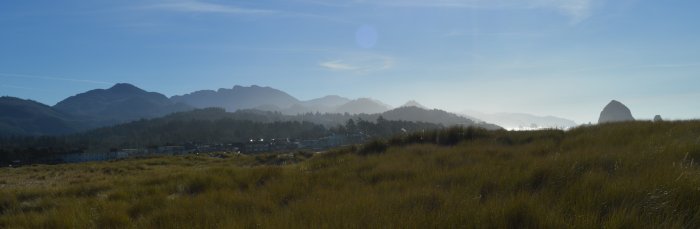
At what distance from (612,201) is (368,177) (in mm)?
4586

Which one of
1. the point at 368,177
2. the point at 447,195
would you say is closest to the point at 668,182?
the point at 447,195

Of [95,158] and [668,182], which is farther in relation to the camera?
[95,158]

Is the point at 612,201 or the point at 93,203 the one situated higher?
the point at 612,201

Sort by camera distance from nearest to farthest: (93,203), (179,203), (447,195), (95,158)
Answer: (447,195), (179,203), (93,203), (95,158)

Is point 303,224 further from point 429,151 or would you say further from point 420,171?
point 429,151

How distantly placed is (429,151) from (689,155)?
670 cm

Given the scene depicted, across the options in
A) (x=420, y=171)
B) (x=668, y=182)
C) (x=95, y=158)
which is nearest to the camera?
(x=668, y=182)

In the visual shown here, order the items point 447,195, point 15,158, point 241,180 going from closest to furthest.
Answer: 1. point 447,195
2. point 241,180
3. point 15,158

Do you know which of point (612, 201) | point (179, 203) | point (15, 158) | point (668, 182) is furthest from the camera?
point (15, 158)

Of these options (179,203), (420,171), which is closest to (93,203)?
(179,203)

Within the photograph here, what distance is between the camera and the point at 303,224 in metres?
4.49

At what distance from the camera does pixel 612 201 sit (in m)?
4.22

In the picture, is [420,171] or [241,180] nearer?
[420,171]

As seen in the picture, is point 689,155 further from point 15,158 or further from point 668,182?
point 15,158
